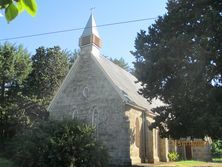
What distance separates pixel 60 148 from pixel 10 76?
24436 millimetres

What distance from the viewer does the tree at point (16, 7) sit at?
1.79 meters

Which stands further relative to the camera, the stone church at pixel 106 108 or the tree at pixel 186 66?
the stone church at pixel 106 108

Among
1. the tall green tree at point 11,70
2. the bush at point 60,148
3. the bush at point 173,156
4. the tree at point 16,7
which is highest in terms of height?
the tall green tree at point 11,70

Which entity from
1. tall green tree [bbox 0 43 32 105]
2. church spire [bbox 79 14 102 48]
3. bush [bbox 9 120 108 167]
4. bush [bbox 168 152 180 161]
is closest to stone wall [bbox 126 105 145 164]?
bush [bbox 168 152 180 161]

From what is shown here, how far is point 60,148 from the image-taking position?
1936cm

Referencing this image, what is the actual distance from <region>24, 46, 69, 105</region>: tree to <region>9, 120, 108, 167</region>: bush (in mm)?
22529

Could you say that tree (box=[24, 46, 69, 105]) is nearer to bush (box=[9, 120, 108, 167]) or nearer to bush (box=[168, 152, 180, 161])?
bush (box=[168, 152, 180, 161])

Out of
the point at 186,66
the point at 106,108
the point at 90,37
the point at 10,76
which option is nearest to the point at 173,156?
the point at 106,108

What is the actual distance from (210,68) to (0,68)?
→ 28.6 meters

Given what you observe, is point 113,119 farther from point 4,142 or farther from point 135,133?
point 4,142

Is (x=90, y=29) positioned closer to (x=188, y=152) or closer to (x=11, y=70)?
(x=11, y=70)

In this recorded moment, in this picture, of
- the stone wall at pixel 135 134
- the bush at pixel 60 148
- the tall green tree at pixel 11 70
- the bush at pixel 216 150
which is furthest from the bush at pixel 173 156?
the tall green tree at pixel 11 70

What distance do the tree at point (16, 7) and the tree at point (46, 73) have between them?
135 feet

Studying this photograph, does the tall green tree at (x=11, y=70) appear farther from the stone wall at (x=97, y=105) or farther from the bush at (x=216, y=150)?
the bush at (x=216, y=150)
